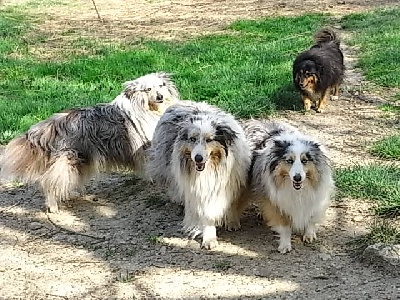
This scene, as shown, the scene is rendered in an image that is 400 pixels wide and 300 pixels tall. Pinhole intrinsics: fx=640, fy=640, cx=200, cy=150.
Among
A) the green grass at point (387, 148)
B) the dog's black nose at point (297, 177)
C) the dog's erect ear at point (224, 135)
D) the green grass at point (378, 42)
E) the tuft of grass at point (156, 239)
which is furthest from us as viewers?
the green grass at point (378, 42)

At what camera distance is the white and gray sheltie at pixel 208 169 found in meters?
4.13

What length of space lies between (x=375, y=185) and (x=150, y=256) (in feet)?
6.12

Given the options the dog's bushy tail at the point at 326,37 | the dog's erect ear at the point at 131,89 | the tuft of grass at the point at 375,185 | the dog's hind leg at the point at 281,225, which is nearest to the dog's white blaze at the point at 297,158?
the dog's hind leg at the point at 281,225

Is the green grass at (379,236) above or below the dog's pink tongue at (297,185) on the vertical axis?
below

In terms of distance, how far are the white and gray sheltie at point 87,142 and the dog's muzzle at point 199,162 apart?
1.20 metres

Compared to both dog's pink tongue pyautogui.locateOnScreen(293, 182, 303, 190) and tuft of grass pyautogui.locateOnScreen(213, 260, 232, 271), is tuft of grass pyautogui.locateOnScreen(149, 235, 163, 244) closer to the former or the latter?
A: tuft of grass pyautogui.locateOnScreen(213, 260, 232, 271)

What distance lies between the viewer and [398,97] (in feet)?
25.3

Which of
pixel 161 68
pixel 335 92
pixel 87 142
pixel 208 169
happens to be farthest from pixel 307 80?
pixel 208 169

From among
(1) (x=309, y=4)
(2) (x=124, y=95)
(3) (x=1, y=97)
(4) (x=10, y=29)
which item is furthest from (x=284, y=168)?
(1) (x=309, y=4)

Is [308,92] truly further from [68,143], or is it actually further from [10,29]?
[10,29]

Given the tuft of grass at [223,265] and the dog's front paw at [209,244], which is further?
the dog's front paw at [209,244]

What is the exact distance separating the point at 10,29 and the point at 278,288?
10.5 m

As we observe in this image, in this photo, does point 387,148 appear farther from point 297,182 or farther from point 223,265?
point 223,265

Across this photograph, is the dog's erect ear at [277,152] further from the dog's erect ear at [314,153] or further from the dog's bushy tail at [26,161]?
the dog's bushy tail at [26,161]
